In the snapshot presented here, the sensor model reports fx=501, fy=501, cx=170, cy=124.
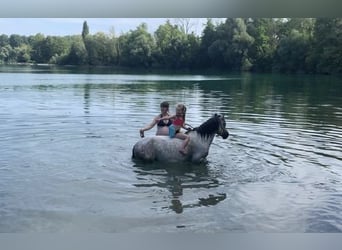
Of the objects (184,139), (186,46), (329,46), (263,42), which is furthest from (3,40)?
(329,46)

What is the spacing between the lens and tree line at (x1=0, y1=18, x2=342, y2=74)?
6203 mm

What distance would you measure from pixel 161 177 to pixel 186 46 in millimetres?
3493

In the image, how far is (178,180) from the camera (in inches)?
194

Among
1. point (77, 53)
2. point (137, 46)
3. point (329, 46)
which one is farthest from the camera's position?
point (329, 46)

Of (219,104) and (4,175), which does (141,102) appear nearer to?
(219,104)

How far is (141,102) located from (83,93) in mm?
2554

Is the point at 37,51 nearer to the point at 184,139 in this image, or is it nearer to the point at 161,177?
the point at 184,139

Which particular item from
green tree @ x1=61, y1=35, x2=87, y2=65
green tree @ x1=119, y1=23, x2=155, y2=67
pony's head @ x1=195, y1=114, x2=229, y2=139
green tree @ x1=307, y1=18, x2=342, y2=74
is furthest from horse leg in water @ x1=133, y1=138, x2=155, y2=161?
green tree @ x1=307, y1=18, x2=342, y2=74

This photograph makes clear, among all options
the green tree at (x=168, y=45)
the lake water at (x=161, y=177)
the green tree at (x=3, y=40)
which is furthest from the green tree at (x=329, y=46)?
the green tree at (x=3, y=40)

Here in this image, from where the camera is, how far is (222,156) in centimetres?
599

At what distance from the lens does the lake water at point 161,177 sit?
12.3 ft

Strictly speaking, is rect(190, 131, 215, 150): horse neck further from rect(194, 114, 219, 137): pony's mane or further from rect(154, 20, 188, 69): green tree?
rect(154, 20, 188, 69): green tree

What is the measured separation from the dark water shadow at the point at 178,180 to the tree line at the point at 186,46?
4.91 feet

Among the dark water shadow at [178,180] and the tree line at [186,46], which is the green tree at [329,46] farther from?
the dark water shadow at [178,180]
